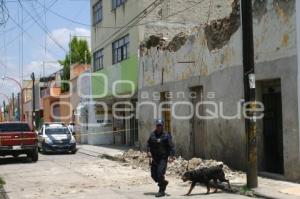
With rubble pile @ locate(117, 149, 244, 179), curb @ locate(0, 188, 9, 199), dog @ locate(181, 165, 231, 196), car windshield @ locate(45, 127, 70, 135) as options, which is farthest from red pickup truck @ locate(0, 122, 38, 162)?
dog @ locate(181, 165, 231, 196)

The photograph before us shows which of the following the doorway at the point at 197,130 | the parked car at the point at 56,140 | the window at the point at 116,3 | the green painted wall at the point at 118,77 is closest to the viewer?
the doorway at the point at 197,130

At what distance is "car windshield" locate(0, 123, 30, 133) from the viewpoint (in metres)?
23.8

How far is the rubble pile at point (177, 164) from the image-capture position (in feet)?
51.8

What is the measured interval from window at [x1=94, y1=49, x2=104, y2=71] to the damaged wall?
10807 millimetres

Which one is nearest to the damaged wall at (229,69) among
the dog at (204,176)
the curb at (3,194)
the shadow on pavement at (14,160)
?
the dog at (204,176)

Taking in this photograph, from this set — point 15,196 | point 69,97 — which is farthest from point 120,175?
point 69,97

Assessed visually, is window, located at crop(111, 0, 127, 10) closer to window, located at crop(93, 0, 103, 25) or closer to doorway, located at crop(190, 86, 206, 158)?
window, located at crop(93, 0, 103, 25)

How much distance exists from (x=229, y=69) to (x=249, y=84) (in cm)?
416

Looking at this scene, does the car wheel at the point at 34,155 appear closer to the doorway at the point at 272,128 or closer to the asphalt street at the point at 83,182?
the asphalt street at the point at 83,182

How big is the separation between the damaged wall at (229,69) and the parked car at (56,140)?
6.62 metres

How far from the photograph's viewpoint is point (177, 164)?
1819 centimetres

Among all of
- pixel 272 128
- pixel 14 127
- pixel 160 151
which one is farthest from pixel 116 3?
pixel 160 151

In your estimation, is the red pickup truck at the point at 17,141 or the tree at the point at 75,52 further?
the tree at the point at 75,52

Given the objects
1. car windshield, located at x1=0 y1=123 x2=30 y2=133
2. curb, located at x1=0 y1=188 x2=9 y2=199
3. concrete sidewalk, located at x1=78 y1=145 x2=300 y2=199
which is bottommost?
curb, located at x1=0 y1=188 x2=9 y2=199
